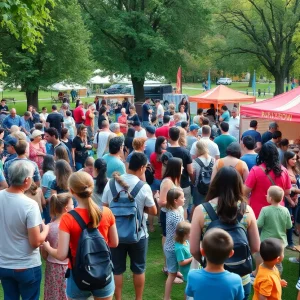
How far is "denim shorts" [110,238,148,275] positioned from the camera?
4.76m

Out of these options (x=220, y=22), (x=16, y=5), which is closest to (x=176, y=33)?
(x=220, y=22)

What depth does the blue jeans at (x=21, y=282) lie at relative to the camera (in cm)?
392

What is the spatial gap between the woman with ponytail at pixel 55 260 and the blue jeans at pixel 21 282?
0.89 ft

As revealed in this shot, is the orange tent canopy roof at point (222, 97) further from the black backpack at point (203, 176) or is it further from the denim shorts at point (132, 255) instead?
the denim shorts at point (132, 255)

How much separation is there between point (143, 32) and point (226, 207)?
87.5 ft

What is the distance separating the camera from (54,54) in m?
Result: 26.5

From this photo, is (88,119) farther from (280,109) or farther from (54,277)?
(54,277)

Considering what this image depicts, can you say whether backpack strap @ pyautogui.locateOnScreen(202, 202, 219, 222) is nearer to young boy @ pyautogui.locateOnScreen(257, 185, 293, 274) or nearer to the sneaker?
young boy @ pyautogui.locateOnScreen(257, 185, 293, 274)

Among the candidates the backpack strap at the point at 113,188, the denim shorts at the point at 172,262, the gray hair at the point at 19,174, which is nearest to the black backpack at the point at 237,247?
the backpack strap at the point at 113,188

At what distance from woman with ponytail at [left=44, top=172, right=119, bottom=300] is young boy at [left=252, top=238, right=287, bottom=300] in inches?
48.8

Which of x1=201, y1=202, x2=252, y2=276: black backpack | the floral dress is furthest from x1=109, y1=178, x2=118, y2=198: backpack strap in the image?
x1=201, y1=202, x2=252, y2=276: black backpack

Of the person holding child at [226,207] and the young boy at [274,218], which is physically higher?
the person holding child at [226,207]

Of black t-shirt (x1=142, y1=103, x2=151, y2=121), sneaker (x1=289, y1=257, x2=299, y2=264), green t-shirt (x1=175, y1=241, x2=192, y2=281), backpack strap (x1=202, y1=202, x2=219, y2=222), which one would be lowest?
sneaker (x1=289, y1=257, x2=299, y2=264)

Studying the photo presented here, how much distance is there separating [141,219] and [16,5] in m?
4.89
